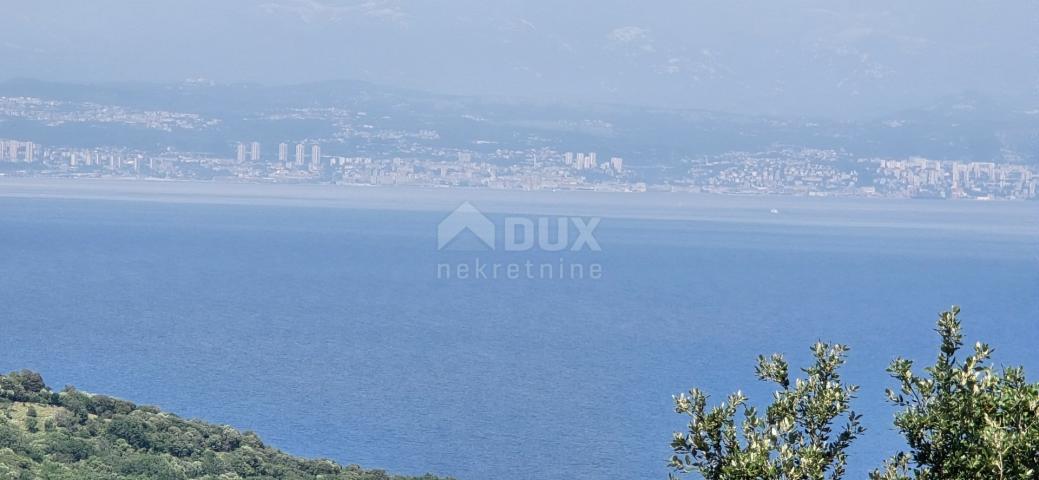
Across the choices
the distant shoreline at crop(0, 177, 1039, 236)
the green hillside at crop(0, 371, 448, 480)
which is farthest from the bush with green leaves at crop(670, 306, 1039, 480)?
the distant shoreline at crop(0, 177, 1039, 236)

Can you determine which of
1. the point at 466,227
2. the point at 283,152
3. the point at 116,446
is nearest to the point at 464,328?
the point at 116,446

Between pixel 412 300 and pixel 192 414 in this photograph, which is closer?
pixel 192 414

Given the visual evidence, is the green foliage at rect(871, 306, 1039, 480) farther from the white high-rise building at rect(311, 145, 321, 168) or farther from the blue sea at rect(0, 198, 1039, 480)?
the white high-rise building at rect(311, 145, 321, 168)

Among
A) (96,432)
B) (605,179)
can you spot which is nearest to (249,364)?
(96,432)

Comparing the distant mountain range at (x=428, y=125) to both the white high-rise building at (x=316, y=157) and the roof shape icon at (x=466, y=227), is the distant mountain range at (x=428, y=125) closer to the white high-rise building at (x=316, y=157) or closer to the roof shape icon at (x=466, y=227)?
the white high-rise building at (x=316, y=157)

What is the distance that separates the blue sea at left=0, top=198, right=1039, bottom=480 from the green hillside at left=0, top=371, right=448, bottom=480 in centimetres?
430

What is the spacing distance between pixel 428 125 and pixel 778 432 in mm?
137294

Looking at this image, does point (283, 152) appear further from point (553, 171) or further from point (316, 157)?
point (553, 171)

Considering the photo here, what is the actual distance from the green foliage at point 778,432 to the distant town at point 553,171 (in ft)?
394

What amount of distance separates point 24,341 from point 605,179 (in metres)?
100.0

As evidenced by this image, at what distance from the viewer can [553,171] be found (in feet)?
427

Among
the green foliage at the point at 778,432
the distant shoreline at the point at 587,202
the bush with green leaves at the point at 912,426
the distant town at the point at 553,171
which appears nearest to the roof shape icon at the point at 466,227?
the distant shoreline at the point at 587,202

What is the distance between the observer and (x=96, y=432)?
1510cm

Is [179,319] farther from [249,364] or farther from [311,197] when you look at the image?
[311,197]
